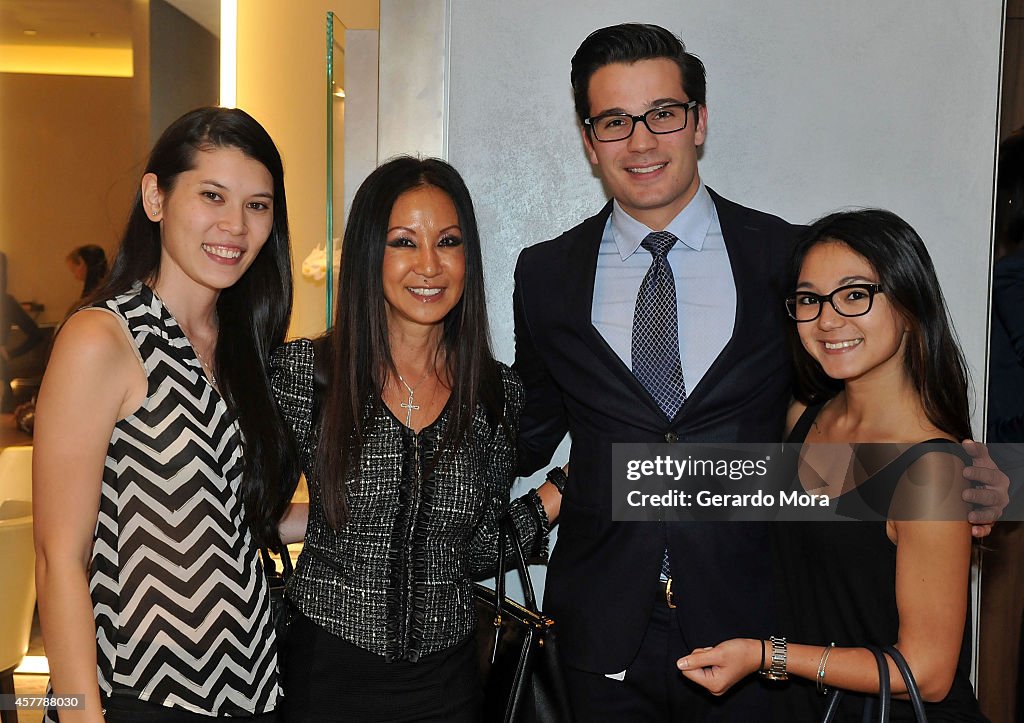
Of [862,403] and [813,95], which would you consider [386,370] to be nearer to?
[862,403]

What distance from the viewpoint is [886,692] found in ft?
4.77

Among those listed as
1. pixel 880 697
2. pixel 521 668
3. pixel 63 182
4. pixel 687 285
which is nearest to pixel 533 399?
pixel 687 285

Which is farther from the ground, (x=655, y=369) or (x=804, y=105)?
(x=804, y=105)

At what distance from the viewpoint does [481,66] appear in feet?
8.07

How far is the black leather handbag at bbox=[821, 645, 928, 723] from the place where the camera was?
1.44 m

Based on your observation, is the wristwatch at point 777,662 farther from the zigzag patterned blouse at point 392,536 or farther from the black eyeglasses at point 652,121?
the black eyeglasses at point 652,121

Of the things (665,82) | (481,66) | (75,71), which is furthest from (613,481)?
(75,71)

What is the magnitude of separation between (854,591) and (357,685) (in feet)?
3.22

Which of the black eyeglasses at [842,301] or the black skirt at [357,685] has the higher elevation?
the black eyeglasses at [842,301]

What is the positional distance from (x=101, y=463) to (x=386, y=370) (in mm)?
623

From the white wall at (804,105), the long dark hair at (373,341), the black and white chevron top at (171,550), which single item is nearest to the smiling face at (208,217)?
the black and white chevron top at (171,550)

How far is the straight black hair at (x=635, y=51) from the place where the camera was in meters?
1.99

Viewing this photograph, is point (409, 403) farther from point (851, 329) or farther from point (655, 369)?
point (851, 329)

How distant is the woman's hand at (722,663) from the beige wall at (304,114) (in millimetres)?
1527
